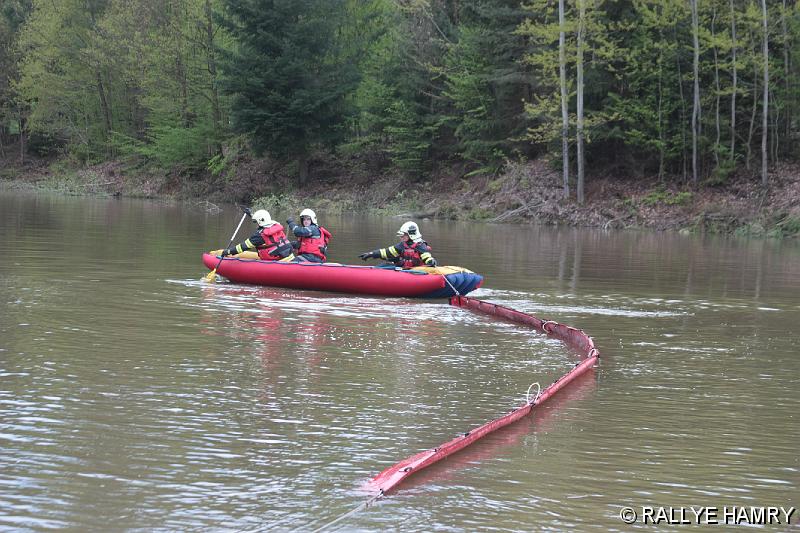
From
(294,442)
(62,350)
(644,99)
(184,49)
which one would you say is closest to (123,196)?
(184,49)

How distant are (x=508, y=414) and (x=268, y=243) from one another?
10670 millimetres

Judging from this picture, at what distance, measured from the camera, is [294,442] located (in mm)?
7695

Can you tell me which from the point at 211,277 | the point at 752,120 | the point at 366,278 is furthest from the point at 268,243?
the point at 752,120

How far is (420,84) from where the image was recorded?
149 ft

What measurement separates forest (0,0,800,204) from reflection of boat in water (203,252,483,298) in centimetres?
2080

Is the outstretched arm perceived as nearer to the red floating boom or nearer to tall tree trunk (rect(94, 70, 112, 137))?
the red floating boom

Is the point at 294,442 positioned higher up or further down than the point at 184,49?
further down

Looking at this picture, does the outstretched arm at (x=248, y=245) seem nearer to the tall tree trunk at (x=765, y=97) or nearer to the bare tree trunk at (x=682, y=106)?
the tall tree trunk at (x=765, y=97)

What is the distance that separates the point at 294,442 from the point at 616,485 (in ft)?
7.90

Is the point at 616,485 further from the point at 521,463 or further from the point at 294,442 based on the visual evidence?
the point at 294,442

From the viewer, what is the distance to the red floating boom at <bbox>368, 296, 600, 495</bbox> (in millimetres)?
6733

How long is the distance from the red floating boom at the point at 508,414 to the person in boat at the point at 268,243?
4.22 m

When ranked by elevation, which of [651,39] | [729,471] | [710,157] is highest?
[651,39]

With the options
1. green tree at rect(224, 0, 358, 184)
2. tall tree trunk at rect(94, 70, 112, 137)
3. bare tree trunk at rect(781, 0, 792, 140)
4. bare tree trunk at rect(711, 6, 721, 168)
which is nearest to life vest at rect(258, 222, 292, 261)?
bare tree trunk at rect(711, 6, 721, 168)
